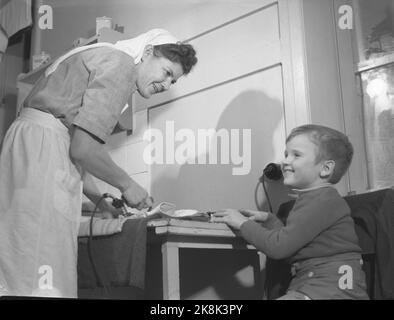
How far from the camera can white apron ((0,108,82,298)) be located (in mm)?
988

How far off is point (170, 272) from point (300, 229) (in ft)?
0.89

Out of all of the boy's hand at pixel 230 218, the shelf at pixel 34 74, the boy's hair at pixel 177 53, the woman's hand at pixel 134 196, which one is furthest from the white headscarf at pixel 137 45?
the shelf at pixel 34 74

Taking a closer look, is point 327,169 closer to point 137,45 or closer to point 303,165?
point 303,165

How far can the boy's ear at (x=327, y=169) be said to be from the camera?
1.13m

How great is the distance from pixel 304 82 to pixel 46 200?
2.49 ft

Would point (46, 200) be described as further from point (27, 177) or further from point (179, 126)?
point (179, 126)

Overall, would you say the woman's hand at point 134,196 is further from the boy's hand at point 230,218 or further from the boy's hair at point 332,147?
the boy's hair at point 332,147

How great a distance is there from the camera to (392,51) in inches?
53.0

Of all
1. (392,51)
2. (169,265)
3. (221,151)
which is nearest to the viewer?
(169,265)

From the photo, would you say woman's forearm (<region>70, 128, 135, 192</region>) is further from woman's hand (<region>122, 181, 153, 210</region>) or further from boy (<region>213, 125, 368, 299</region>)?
boy (<region>213, 125, 368, 299</region>)

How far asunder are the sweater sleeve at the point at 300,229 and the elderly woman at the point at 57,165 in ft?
0.92

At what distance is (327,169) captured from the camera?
1.13m

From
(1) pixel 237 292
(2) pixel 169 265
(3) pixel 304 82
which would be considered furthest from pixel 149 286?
(3) pixel 304 82

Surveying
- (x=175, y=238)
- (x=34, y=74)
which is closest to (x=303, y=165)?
(x=175, y=238)
